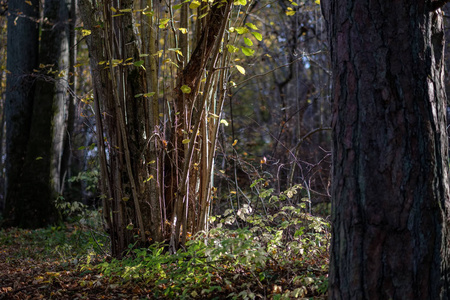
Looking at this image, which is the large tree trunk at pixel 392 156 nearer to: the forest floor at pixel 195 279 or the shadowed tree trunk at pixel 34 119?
the forest floor at pixel 195 279

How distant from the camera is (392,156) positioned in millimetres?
2020

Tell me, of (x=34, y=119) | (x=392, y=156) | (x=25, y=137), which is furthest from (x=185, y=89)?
(x=25, y=137)

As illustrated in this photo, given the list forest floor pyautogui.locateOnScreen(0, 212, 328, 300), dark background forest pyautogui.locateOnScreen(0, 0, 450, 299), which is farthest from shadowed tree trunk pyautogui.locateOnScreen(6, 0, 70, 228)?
forest floor pyautogui.locateOnScreen(0, 212, 328, 300)

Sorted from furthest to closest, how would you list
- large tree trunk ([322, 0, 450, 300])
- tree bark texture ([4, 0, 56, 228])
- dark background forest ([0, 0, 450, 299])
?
tree bark texture ([4, 0, 56, 228]) → dark background forest ([0, 0, 450, 299]) → large tree trunk ([322, 0, 450, 300])

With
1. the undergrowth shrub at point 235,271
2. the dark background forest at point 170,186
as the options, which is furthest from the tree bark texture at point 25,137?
the undergrowth shrub at point 235,271

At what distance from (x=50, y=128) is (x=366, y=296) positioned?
8.11 m

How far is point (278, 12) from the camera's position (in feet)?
47.0

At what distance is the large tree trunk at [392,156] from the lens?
2012mm

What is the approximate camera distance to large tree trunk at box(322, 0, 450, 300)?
6.60 feet

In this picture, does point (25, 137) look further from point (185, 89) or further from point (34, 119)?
point (185, 89)

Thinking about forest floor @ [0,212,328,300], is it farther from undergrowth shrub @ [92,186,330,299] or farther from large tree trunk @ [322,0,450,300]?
large tree trunk @ [322,0,450,300]

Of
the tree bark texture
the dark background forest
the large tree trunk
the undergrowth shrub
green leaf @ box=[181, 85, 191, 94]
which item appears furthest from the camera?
the tree bark texture

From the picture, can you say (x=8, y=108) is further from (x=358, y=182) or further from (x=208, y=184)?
(x=358, y=182)

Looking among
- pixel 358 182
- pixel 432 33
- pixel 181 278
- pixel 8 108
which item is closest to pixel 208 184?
pixel 181 278
